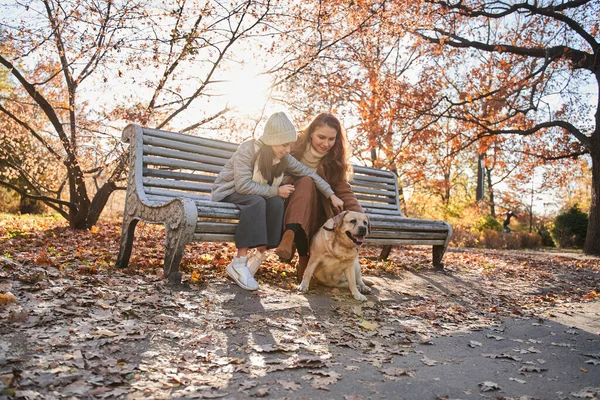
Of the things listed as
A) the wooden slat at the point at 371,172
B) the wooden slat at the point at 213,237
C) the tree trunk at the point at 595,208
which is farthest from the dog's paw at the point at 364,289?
the tree trunk at the point at 595,208

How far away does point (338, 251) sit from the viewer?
13.3 ft

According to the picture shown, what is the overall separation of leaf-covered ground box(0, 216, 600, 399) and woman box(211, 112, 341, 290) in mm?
285

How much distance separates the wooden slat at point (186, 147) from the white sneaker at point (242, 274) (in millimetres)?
1691

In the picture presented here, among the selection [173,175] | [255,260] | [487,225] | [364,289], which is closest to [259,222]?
[255,260]

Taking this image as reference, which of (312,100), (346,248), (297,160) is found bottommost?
(346,248)

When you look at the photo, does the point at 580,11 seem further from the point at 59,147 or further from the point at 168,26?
the point at 59,147

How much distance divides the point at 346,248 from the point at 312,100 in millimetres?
7276

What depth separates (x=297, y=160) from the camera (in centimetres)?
458

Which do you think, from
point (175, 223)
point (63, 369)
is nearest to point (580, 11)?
point (175, 223)

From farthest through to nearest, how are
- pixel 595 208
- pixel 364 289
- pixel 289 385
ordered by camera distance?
pixel 595 208, pixel 364 289, pixel 289 385

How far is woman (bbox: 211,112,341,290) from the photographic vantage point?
396 cm

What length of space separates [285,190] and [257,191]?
9.8 inches

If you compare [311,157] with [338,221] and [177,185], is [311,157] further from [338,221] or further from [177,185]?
[177,185]

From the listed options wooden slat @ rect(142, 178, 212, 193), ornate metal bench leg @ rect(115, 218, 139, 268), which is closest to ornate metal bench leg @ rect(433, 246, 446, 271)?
wooden slat @ rect(142, 178, 212, 193)
